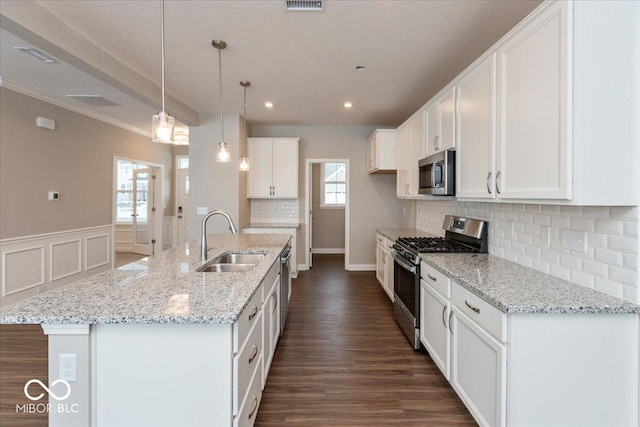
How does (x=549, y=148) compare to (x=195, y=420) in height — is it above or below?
above

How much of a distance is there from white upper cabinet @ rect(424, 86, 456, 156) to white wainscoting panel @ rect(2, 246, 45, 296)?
4.75 m

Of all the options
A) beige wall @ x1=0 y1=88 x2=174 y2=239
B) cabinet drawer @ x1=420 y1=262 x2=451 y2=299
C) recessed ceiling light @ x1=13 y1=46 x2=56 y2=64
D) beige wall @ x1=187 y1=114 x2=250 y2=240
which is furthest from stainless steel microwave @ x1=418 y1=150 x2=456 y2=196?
beige wall @ x1=0 y1=88 x2=174 y2=239

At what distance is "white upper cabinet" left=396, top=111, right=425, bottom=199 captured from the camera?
3605 mm

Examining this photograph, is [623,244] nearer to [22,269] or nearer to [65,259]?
[22,269]

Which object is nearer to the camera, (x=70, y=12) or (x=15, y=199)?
(x=70, y=12)

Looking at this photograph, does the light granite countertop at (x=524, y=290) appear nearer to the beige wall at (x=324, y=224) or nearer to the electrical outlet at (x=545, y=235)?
the electrical outlet at (x=545, y=235)

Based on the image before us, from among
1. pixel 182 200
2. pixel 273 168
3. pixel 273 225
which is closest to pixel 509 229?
pixel 273 225

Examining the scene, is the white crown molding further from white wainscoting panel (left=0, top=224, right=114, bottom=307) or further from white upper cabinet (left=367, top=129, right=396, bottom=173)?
white upper cabinet (left=367, top=129, right=396, bottom=173)

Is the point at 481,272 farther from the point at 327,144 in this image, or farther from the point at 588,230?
the point at 327,144

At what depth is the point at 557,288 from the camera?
1745mm

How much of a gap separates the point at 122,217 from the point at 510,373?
28.1ft

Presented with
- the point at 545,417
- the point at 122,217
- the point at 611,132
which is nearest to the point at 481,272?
the point at 545,417

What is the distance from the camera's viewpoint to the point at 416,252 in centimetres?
282

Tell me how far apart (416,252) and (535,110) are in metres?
1.43
